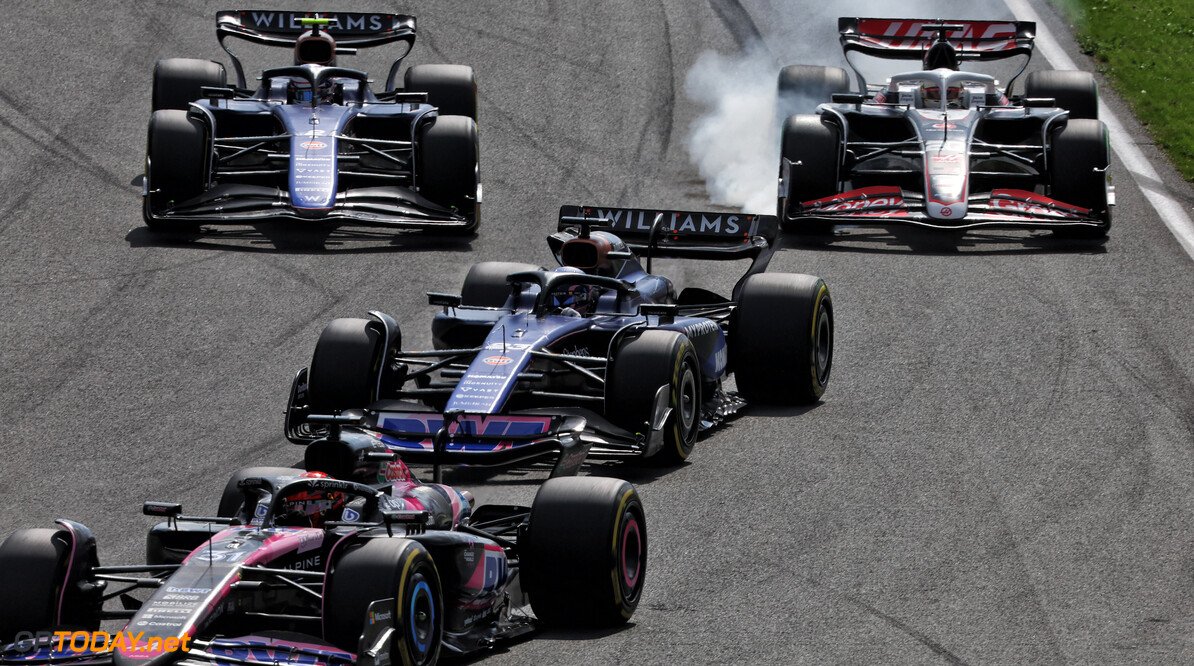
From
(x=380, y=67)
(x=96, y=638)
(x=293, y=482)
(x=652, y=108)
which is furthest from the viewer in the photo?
(x=380, y=67)

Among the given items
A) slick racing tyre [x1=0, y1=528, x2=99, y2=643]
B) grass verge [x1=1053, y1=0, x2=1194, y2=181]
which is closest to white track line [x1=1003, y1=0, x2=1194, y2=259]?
grass verge [x1=1053, y1=0, x2=1194, y2=181]

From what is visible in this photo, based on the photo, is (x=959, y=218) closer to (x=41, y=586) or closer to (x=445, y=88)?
(x=445, y=88)

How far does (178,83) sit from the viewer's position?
2086 cm

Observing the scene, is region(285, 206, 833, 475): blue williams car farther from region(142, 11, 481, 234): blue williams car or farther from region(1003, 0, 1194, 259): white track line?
region(1003, 0, 1194, 259): white track line

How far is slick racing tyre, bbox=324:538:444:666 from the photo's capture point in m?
7.66

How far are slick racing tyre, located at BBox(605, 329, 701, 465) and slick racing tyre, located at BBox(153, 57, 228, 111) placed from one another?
34.0 feet

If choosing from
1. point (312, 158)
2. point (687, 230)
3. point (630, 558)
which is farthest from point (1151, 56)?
point (630, 558)

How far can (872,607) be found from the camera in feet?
31.1

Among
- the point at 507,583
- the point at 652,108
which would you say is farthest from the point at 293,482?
the point at 652,108

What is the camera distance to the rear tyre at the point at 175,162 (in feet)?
58.6

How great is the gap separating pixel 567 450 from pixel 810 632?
2.79m

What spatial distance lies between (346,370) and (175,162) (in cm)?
629

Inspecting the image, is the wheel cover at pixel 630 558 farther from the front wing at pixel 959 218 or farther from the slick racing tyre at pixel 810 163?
the slick racing tyre at pixel 810 163

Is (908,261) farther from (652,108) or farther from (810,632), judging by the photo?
(810,632)
